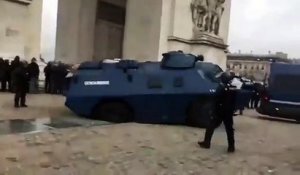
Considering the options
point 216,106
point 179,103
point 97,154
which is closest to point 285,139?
point 179,103

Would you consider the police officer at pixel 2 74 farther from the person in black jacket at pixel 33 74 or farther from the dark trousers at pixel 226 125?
the dark trousers at pixel 226 125

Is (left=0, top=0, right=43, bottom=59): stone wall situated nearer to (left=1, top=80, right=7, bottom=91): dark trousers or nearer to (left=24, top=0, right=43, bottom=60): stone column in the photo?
(left=24, top=0, right=43, bottom=60): stone column

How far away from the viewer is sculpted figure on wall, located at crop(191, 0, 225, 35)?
82.2 ft

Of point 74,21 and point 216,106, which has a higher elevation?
point 74,21

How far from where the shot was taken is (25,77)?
15500mm

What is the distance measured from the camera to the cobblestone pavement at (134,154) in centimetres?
798

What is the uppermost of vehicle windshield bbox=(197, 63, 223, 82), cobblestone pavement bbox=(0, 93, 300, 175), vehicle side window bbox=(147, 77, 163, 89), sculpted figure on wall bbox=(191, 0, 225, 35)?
sculpted figure on wall bbox=(191, 0, 225, 35)

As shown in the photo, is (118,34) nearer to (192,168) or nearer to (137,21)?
(137,21)

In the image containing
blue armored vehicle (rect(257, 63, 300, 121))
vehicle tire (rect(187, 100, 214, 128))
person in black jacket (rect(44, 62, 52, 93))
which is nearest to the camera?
vehicle tire (rect(187, 100, 214, 128))

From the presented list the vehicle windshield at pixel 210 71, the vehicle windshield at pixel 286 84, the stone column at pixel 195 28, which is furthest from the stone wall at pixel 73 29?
the vehicle windshield at pixel 210 71

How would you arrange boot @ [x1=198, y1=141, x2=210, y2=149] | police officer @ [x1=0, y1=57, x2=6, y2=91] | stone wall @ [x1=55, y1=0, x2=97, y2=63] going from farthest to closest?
stone wall @ [x1=55, y1=0, x2=97, y2=63] < police officer @ [x1=0, y1=57, x2=6, y2=91] < boot @ [x1=198, y1=141, x2=210, y2=149]

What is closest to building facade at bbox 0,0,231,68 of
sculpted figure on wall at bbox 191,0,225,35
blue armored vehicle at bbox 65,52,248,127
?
sculpted figure on wall at bbox 191,0,225,35

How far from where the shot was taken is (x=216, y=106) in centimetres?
1059

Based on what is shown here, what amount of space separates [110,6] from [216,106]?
63.3ft
